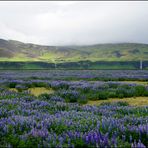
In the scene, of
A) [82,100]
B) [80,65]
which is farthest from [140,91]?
[80,65]

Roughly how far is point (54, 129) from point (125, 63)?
131 meters

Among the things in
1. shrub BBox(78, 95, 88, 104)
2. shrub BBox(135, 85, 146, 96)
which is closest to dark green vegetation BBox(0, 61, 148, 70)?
shrub BBox(135, 85, 146, 96)

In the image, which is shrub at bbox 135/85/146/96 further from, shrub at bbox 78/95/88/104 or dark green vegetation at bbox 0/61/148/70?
dark green vegetation at bbox 0/61/148/70

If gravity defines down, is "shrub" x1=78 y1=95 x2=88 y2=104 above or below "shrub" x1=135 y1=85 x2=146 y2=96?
above

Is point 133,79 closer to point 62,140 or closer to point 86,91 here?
point 86,91

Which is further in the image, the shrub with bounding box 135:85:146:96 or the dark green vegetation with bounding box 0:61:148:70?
the dark green vegetation with bounding box 0:61:148:70

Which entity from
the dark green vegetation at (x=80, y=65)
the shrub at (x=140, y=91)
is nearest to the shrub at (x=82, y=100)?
the shrub at (x=140, y=91)

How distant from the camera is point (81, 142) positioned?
4523mm

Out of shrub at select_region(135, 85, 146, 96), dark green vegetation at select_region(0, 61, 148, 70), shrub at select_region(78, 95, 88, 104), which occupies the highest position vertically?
shrub at select_region(78, 95, 88, 104)

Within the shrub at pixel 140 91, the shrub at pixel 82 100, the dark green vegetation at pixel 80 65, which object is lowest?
the dark green vegetation at pixel 80 65

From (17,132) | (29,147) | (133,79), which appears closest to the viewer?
(29,147)

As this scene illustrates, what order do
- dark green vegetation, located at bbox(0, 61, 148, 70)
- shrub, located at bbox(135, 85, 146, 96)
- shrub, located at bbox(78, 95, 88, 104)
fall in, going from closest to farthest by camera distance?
shrub, located at bbox(78, 95, 88, 104), shrub, located at bbox(135, 85, 146, 96), dark green vegetation, located at bbox(0, 61, 148, 70)

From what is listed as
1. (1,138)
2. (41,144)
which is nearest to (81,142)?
(41,144)

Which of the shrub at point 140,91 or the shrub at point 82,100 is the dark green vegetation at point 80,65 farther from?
the shrub at point 82,100
